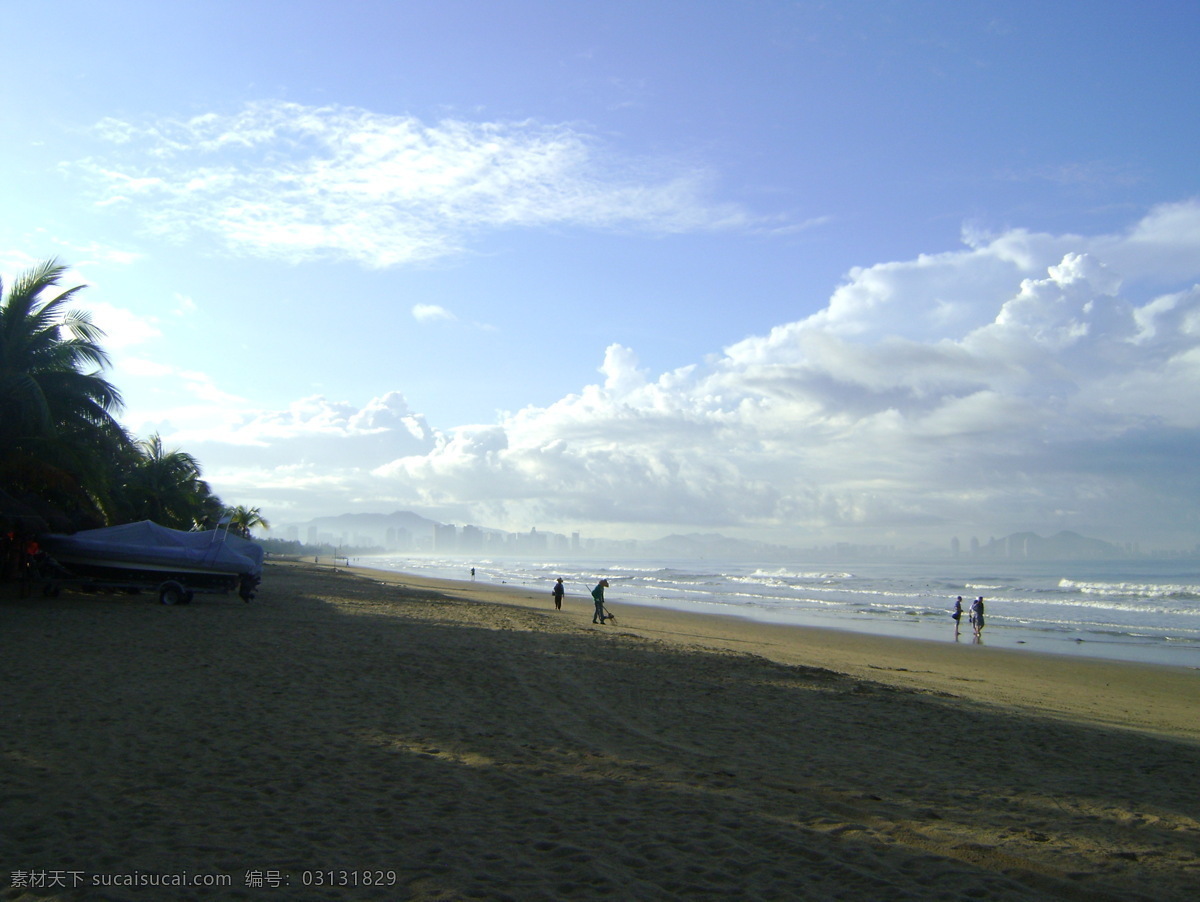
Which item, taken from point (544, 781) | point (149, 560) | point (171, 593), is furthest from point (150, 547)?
point (544, 781)

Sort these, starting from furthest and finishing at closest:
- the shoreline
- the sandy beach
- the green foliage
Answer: the green foliage, the shoreline, the sandy beach

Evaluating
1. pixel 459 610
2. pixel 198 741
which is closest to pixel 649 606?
pixel 459 610

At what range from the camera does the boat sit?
17.3m

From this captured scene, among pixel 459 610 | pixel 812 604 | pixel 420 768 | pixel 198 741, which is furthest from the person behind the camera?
pixel 812 604

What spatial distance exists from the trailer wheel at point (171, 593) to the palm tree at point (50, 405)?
3116mm

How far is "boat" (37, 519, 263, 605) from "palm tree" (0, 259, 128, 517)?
1.43 m

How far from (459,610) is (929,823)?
66.3 ft

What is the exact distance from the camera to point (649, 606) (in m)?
36.7

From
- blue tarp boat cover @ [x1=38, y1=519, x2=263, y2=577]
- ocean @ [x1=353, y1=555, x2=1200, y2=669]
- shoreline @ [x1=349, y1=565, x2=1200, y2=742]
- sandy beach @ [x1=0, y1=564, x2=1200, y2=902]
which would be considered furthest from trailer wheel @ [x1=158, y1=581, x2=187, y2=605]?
ocean @ [x1=353, y1=555, x2=1200, y2=669]

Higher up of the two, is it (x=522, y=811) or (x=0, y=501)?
(x=0, y=501)

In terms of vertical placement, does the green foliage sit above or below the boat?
above

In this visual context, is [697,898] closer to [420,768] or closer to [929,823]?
[929,823]

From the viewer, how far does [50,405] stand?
706 inches

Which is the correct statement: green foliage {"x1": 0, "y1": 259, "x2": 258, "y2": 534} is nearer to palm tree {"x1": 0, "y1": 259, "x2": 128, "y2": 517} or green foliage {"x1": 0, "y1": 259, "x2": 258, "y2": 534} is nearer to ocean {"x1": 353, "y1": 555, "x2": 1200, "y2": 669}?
palm tree {"x1": 0, "y1": 259, "x2": 128, "y2": 517}
